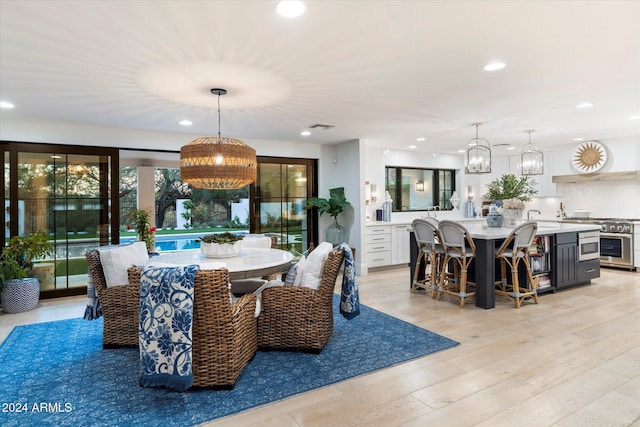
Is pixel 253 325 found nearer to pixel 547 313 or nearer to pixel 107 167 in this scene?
pixel 547 313

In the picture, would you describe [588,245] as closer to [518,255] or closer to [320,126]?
[518,255]

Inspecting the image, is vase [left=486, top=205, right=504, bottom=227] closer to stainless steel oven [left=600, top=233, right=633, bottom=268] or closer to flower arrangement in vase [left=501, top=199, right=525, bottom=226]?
flower arrangement in vase [left=501, top=199, right=525, bottom=226]

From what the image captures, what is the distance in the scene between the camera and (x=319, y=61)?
9.54ft

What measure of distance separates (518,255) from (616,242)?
3522 millimetres

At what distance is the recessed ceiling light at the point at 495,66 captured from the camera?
3004mm

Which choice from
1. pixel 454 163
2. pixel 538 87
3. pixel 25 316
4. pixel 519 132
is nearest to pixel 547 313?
pixel 538 87

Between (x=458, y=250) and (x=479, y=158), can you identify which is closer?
(x=458, y=250)

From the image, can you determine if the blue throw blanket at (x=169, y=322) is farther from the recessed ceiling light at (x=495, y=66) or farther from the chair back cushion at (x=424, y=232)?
the chair back cushion at (x=424, y=232)

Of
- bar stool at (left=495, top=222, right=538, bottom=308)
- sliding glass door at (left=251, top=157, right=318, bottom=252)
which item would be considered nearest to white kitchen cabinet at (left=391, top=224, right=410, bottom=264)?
sliding glass door at (left=251, top=157, right=318, bottom=252)

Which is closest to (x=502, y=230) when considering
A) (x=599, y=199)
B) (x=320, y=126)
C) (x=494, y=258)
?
(x=494, y=258)

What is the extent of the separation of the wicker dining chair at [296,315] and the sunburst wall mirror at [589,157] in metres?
6.43

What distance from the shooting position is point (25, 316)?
4293mm

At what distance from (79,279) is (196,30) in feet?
14.7

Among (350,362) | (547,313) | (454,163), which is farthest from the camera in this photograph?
(454,163)
